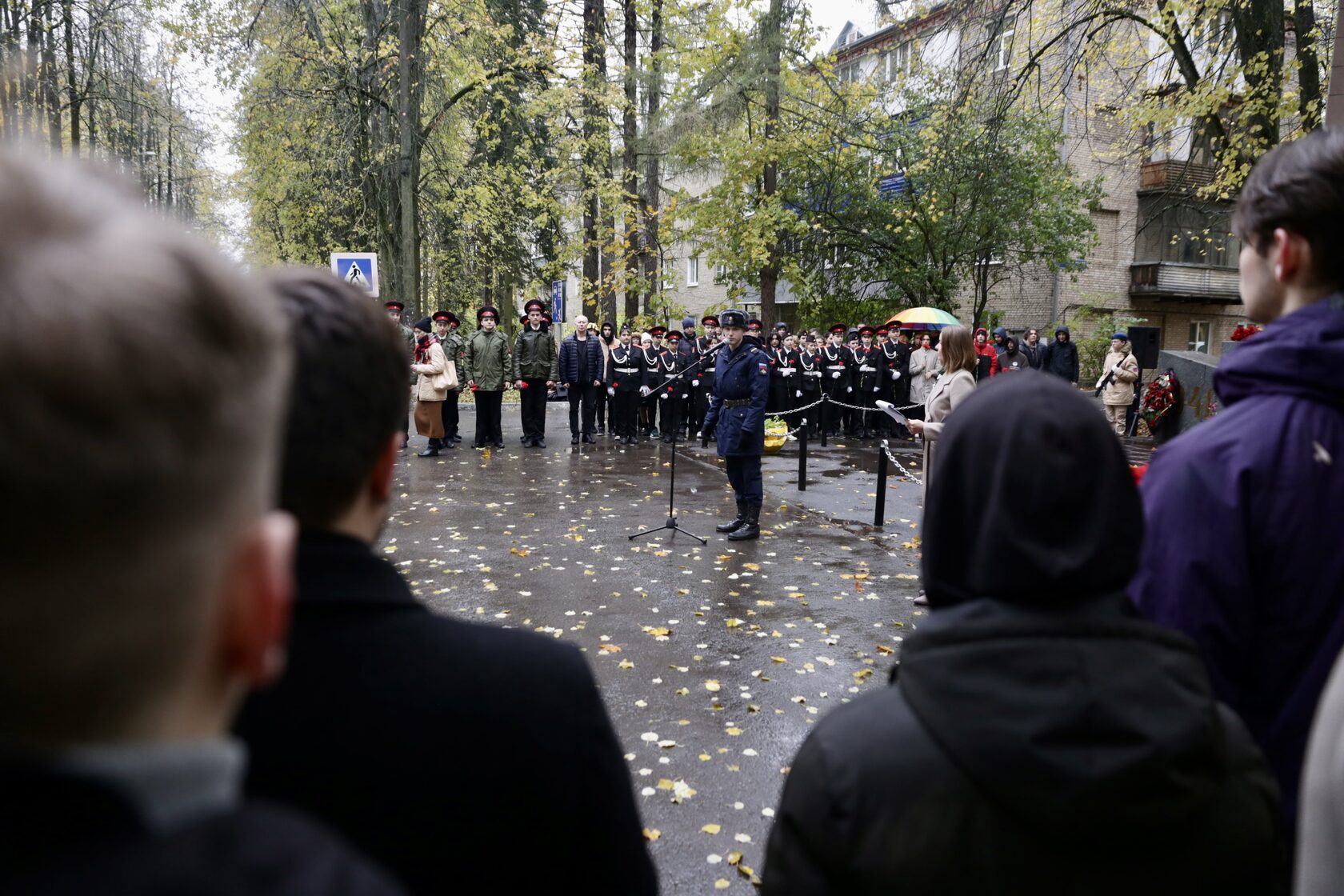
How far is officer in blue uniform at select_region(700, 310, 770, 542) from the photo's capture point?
9508 millimetres

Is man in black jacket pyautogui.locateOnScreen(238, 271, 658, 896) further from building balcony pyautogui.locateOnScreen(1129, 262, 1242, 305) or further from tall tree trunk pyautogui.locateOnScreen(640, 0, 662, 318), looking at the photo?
building balcony pyautogui.locateOnScreen(1129, 262, 1242, 305)

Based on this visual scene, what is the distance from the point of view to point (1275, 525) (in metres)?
1.83

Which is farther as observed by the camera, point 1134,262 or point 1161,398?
point 1134,262

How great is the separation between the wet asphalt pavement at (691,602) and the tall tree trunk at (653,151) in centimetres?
1299

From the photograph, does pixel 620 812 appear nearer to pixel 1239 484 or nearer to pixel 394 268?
pixel 1239 484

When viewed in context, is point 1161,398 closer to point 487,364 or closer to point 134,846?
point 487,364

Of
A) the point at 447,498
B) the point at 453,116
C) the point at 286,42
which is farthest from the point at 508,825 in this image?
the point at 453,116

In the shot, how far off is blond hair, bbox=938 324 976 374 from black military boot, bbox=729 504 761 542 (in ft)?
9.73

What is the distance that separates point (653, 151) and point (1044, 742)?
24.5m

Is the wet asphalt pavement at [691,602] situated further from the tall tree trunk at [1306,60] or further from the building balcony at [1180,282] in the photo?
the building balcony at [1180,282]

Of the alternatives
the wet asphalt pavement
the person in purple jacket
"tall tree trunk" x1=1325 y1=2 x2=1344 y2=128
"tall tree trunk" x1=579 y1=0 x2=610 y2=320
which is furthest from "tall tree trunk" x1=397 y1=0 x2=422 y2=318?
the person in purple jacket

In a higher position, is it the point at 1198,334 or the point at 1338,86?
the point at 1338,86

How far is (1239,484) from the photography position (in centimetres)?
184

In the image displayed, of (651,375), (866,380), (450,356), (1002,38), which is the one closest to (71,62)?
(450,356)
